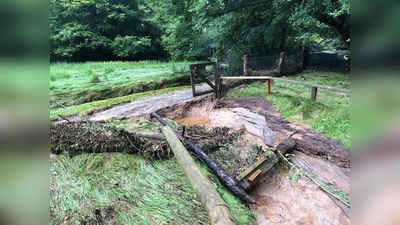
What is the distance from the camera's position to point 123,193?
226 centimetres

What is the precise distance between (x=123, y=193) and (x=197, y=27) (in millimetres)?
8454

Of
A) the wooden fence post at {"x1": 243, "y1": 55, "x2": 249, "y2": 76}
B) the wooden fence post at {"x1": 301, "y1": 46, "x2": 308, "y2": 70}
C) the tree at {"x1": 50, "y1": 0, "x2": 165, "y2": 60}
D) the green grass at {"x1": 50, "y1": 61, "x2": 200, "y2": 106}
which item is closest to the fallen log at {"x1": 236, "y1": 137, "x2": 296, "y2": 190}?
the green grass at {"x1": 50, "y1": 61, "x2": 200, "y2": 106}

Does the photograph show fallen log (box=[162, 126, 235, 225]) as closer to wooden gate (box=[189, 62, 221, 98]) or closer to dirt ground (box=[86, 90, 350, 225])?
dirt ground (box=[86, 90, 350, 225])

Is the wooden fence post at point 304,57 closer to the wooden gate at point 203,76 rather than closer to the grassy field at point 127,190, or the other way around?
the wooden gate at point 203,76

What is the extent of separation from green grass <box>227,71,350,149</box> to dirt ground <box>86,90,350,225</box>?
213 millimetres

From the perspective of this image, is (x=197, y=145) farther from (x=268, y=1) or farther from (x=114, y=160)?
(x=268, y=1)

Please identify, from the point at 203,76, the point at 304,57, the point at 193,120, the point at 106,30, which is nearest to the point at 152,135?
the point at 193,120

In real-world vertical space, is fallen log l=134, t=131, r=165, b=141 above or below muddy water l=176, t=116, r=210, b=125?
above

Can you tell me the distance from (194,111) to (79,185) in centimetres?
462

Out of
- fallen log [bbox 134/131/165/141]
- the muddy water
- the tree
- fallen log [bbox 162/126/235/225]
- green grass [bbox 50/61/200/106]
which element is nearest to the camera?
fallen log [bbox 162/126/235/225]

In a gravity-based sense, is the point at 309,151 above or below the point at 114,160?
below

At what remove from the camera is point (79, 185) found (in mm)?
2396

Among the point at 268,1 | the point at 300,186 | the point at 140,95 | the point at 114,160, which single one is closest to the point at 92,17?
the point at 140,95

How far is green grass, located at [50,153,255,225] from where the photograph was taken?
1955mm
